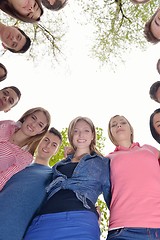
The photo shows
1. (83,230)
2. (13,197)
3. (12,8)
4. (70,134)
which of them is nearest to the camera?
(83,230)

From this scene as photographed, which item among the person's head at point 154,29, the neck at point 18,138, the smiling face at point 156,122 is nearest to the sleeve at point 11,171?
the neck at point 18,138

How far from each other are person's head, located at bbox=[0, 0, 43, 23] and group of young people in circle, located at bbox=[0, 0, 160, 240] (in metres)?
1.14

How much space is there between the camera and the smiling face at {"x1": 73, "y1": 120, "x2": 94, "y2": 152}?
10.2 feet

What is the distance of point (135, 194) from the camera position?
2.58 meters

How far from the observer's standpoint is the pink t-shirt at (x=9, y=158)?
3179mm

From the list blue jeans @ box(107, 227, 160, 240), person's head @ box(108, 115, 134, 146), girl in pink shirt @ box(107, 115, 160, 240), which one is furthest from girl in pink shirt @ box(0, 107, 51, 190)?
blue jeans @ box(107, 227, 160, 240)

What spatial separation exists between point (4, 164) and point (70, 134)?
68 centimetres

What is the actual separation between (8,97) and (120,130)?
5.33 feet

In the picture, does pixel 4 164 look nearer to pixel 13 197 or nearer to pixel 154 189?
pixel 13 197

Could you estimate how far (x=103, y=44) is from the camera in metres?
7.34

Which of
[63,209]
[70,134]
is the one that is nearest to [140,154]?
[70,134]

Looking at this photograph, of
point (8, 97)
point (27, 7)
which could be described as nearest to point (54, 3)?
point (27, 7)

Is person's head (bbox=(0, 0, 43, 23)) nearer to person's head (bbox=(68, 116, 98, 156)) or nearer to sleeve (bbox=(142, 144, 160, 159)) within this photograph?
person's head (bbox=(68, 116, 98, 156))

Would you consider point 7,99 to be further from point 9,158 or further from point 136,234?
point 136,234
